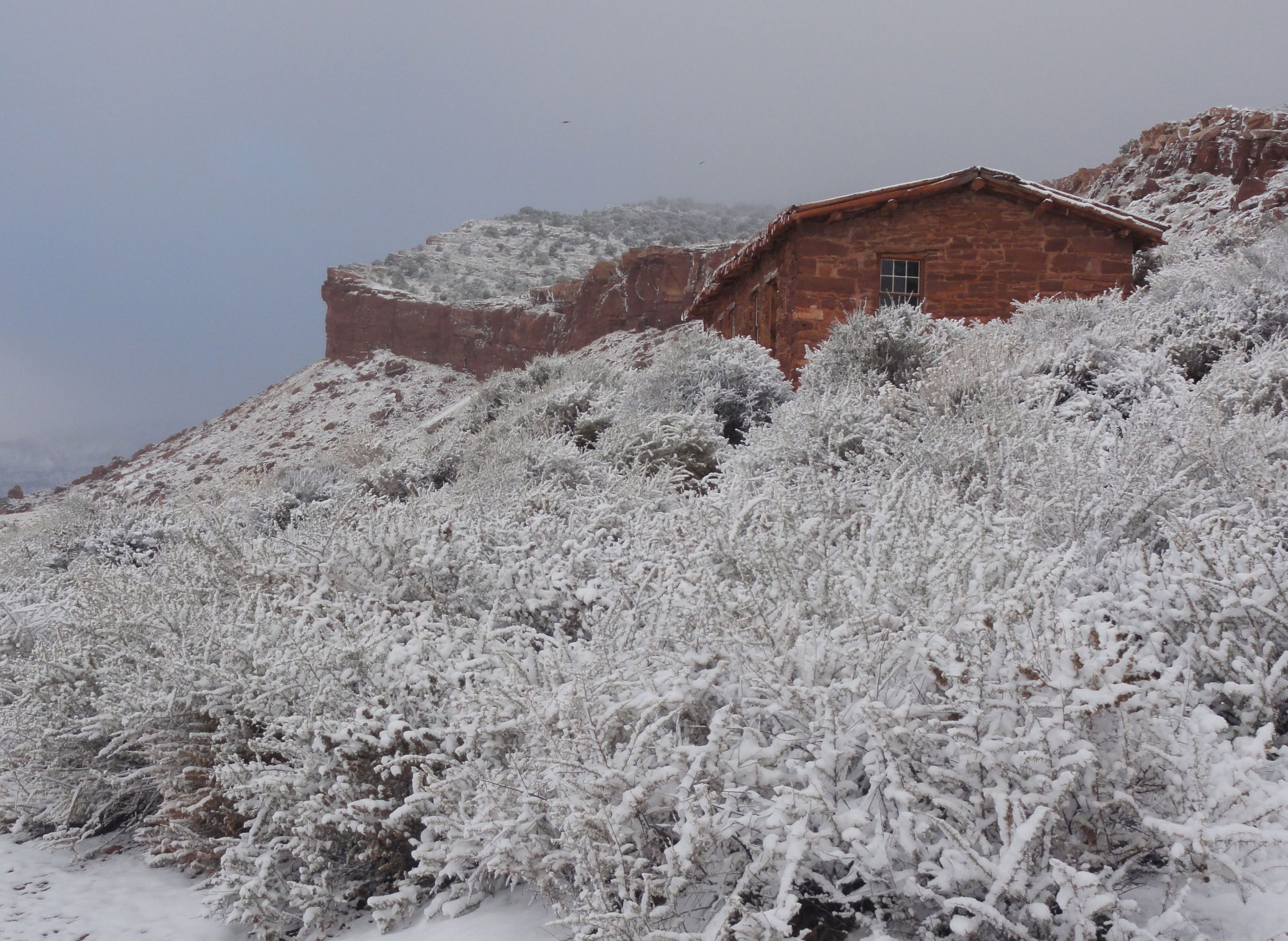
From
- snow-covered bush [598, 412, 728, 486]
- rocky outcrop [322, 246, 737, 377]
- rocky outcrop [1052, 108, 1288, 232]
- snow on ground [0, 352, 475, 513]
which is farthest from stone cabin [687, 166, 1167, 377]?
rocky outcrop [322, 246, 737, 377]

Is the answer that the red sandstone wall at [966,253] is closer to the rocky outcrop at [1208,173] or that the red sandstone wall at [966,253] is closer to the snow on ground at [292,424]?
the rocky outcrop at [1208,173]

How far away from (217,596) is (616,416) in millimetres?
6060

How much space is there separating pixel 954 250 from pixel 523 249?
3843 cm

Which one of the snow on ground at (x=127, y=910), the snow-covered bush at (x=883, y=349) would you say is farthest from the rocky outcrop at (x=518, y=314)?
the snow on ground at (x=127, y=910)

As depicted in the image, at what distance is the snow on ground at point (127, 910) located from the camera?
93.1 inches

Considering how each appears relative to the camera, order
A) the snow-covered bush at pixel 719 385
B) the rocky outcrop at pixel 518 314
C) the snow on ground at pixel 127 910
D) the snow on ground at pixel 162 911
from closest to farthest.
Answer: the snow on ground at pixel 162 911 → the snow on ground at pixel 127 910 → the snow-covered bush at pixel 719 385 → the rocky outcrop at pixel 518 314

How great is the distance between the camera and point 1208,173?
2291cm

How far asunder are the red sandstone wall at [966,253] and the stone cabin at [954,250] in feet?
0.04

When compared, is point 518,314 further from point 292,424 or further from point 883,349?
point 883,349

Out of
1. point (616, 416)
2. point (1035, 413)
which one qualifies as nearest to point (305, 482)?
point (616, 416)

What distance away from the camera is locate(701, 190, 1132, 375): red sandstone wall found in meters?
12.3

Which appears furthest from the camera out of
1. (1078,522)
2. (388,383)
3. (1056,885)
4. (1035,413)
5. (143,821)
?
(388,383)

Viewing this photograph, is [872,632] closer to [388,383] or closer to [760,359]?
[760,359]

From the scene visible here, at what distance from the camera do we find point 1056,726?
1.74 meters
